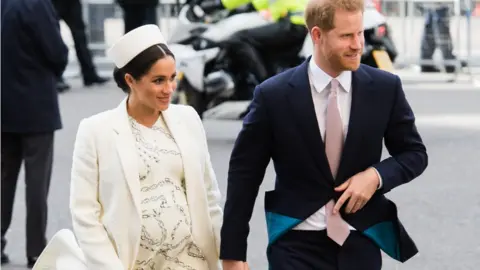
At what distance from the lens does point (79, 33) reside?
19016 mm

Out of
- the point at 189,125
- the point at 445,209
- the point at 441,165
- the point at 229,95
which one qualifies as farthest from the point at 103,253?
the point at 229,95

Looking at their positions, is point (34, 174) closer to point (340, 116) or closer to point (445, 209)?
point (445, 209)

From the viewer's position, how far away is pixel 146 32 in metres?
4.94

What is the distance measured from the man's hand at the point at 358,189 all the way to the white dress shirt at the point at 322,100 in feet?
0.28

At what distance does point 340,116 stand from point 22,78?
3.93m

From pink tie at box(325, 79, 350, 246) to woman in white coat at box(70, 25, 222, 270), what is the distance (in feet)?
1.78

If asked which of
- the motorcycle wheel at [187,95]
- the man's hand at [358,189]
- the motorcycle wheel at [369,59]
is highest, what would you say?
the man's hand at [358,189]

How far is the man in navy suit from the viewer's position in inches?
181

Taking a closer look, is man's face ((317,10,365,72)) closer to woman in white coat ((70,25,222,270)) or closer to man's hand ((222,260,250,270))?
woman in white coat ((70,25,222,270))

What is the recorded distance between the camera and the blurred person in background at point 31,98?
811 cm

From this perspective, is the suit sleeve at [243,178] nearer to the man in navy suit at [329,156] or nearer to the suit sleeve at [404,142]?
the man in navy suit at [329,156]

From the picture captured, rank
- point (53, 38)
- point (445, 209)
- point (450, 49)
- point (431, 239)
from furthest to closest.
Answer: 1. point (450, 49)
2. point (445, 209)
3. point (431, 239)
4. point (53, 38)

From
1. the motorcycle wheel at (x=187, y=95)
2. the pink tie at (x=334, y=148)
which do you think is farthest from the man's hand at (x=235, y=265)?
the motorcycle wheel at (x=187, y=95)

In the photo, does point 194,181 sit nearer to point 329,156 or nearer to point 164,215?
point 164,215
